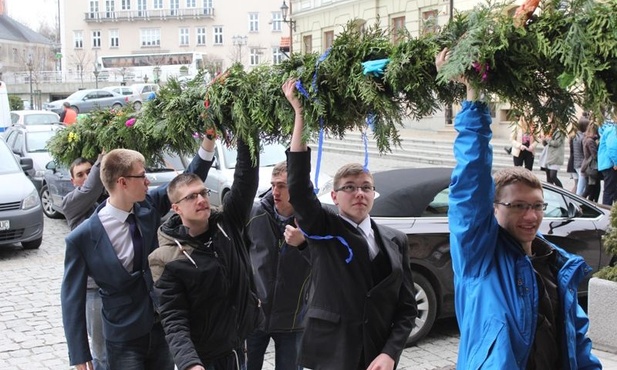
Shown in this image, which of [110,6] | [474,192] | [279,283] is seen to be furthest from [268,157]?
[110,6]

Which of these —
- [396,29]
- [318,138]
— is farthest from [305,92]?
[396,29]

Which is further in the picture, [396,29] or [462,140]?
[396,29]

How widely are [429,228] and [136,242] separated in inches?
133

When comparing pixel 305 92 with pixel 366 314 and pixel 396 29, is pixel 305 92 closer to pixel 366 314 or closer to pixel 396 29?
pixel 396 29

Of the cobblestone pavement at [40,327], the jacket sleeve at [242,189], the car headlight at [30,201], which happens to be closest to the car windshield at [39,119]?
the car headlight at [30,201]

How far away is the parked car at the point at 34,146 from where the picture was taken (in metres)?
15.8

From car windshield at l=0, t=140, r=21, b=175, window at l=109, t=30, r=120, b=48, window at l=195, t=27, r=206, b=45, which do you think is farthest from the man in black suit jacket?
window at l=109, t=30, r=120, b=48

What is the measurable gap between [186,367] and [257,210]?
1.65 m

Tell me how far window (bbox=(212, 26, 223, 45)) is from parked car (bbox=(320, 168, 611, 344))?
84.1 m

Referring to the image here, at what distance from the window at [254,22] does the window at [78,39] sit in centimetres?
2268

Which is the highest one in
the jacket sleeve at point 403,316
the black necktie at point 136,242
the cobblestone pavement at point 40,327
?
the black necktie at point 136,242

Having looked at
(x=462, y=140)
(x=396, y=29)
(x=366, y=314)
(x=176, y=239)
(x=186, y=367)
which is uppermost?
(x=396, y=29)

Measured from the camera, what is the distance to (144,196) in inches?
174

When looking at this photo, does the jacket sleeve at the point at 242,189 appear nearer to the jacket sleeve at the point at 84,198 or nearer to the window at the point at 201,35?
the jacket sleeve at the point at 84,198
